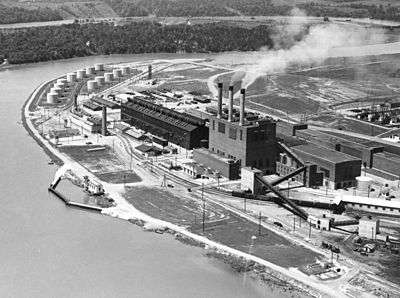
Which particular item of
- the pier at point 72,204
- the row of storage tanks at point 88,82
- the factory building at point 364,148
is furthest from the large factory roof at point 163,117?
the row of storage tanks at point 88,82

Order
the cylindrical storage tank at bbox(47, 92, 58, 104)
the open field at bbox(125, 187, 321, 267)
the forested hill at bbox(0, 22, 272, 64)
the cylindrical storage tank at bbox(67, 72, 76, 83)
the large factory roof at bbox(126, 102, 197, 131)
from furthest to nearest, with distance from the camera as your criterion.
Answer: the forested hill at bbox(0, 22, 272, 64)
the cylindrical storage tank at bbox(67, 72, 76, 83)
the cylindrical storage tank at bbox(47, 92, 58, 104)
the large factory roof at bbox(126, 102, 197, 131)
the open field at bbox(125, 187, 321, 267)

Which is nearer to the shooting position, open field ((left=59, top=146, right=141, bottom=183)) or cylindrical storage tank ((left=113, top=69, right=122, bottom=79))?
open field ((left=59, top=146, right=141, bottom=183))

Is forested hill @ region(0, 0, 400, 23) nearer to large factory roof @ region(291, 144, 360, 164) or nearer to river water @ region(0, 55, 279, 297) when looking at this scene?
large factory roof @ region(291, 144, 360, 164)

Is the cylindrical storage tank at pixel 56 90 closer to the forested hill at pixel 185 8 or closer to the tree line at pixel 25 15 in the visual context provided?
the forested hill at pixel 185 8

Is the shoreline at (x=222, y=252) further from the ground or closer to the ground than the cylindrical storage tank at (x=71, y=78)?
further from the ground

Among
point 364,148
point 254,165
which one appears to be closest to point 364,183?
point 364,148

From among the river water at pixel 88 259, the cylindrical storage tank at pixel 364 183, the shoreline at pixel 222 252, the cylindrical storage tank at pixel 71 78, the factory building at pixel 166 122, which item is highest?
the factory building at pixel 166 122

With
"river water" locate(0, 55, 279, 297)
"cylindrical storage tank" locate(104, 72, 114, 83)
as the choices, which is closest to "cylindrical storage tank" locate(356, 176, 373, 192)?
"river water" locate(0, 55, 279, 297)
